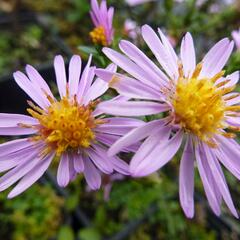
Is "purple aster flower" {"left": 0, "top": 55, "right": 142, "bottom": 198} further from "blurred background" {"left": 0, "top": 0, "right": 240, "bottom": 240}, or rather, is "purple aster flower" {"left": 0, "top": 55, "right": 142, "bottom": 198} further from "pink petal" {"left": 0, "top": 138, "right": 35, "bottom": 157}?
"blurred background" {"left": 0, "top": 0, "right": 240, "bottom": 240}

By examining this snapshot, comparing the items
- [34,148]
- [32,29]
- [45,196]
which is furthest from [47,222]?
[32,29]

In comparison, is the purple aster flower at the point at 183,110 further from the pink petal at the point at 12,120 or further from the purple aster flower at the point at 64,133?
the pink petal at the point at 12,120

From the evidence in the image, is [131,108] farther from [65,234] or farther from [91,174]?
[65,234]

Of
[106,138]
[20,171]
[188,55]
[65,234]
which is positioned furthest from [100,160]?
[65,234]

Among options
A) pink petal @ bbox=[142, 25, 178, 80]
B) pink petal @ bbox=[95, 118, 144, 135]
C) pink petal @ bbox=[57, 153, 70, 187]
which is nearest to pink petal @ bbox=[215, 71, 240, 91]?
→ pink petal @ bbox=[142, 25, 178, 80]

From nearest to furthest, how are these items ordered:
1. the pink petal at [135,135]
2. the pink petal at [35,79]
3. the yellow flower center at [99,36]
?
the pink petal at [135,135] < the pink petal at [35,79] < the yellow flower center at [99,36]

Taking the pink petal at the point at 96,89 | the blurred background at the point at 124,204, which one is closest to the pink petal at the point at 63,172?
the pink petal at the point at 96,89
